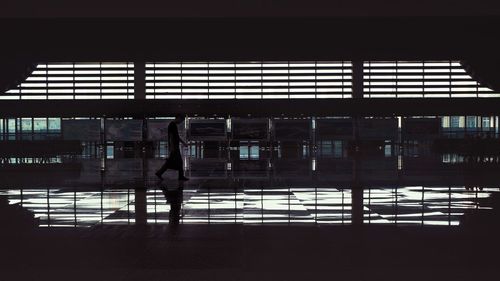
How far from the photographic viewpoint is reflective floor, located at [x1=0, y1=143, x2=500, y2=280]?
5535 millimetres

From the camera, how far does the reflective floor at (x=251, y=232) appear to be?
5.54 metres

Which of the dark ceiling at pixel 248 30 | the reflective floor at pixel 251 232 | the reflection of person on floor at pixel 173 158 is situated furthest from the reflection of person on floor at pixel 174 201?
the dark ceiling at pixel 248 30

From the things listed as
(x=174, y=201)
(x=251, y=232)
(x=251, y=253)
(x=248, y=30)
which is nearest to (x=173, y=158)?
(x=174, y=201)

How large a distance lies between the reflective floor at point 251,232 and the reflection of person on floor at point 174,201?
20 millimetres

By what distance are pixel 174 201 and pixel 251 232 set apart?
3872mm

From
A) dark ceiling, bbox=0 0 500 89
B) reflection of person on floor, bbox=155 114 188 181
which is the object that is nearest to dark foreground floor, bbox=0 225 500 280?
dark ceiling, bbox=0 0 500 89

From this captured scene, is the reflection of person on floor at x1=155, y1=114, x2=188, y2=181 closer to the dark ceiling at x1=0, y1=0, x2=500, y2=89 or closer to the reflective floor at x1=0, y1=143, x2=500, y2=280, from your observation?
the reflective floor at x1=0, y1=143, x2=500, y2=280

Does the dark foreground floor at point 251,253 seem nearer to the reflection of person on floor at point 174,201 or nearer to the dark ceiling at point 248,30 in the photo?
the reflection of person on floor at point 174,201

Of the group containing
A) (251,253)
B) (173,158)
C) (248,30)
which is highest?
(248,30)

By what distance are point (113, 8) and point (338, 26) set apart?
835cm

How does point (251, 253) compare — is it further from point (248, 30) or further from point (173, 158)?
point (248, 30)

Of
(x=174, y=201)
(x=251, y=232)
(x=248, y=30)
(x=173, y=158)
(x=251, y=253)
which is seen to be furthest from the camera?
(x=248, y=30)

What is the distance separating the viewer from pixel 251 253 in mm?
6227

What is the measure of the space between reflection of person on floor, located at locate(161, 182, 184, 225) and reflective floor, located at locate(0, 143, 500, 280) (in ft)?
0.07
